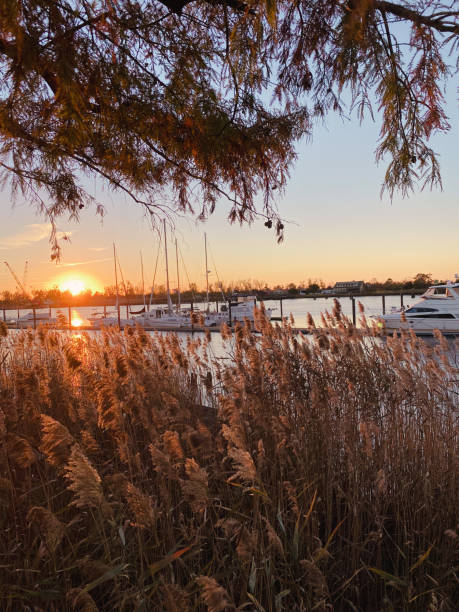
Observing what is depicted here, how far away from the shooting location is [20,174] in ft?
13.6

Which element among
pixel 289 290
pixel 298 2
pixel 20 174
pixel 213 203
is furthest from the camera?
pixel 289 290

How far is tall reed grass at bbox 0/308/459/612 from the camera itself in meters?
1.60

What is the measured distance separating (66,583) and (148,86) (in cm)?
298

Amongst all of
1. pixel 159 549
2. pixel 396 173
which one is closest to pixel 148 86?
pixel 396 173

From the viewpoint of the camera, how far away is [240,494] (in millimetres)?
2607

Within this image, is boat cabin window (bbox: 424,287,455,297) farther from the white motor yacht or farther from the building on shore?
the building on shore

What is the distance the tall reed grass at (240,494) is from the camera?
1.60 m

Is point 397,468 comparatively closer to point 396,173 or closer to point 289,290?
point 396,173

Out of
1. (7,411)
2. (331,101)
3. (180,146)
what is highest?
(331,101)

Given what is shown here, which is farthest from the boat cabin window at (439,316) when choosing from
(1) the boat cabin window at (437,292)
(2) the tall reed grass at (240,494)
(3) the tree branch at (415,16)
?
(3) the tree branch at (415,16)

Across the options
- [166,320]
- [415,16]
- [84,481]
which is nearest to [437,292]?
[166,320]

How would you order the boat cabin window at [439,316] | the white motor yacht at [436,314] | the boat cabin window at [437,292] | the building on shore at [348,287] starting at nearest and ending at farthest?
1. the white motor yacht at [436,314]
2. the boat cabin window at [439,316]
3. the boat cabin window at [437,292]
4. the building on shore at [348,287]

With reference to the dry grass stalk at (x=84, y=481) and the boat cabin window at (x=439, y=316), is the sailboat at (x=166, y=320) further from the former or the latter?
the dry grass stalk at (x=84, y=481)

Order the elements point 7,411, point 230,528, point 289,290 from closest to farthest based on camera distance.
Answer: point 230,528 → point 7,411 → point 289,290
